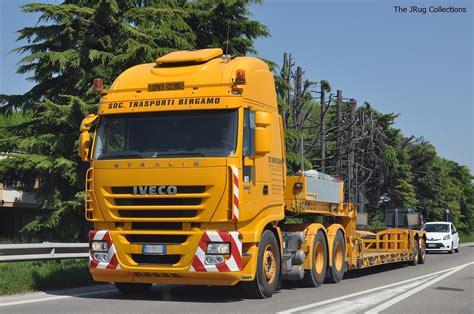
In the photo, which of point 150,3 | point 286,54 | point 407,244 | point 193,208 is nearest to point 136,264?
point 193,208

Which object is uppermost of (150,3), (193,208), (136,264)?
(150,3)

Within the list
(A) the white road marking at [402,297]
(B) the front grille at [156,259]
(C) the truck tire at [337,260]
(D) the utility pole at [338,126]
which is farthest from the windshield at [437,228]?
(B) the front grille at [156,259]

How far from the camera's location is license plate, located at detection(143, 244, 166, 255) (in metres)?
9.12

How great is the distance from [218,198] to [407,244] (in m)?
11.7

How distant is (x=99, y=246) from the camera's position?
955 cm

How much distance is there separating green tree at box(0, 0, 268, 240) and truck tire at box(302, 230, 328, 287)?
9.08m

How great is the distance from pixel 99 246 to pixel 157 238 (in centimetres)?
102

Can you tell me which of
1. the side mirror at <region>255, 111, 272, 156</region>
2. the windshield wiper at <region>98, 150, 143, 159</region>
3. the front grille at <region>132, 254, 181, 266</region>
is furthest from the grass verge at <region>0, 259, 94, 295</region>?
the side mirror at <region>255, 111, 272, 156</region>

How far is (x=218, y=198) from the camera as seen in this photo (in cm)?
893

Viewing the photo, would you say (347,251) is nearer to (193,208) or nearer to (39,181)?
(193,208)

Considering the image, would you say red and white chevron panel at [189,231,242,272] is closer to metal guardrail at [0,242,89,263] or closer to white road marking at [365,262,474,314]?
white road marking at [365,262,474,314]

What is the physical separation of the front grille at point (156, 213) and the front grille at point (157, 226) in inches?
4.6

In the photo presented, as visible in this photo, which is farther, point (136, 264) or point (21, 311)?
point (136, 264)

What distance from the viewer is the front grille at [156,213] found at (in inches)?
357
